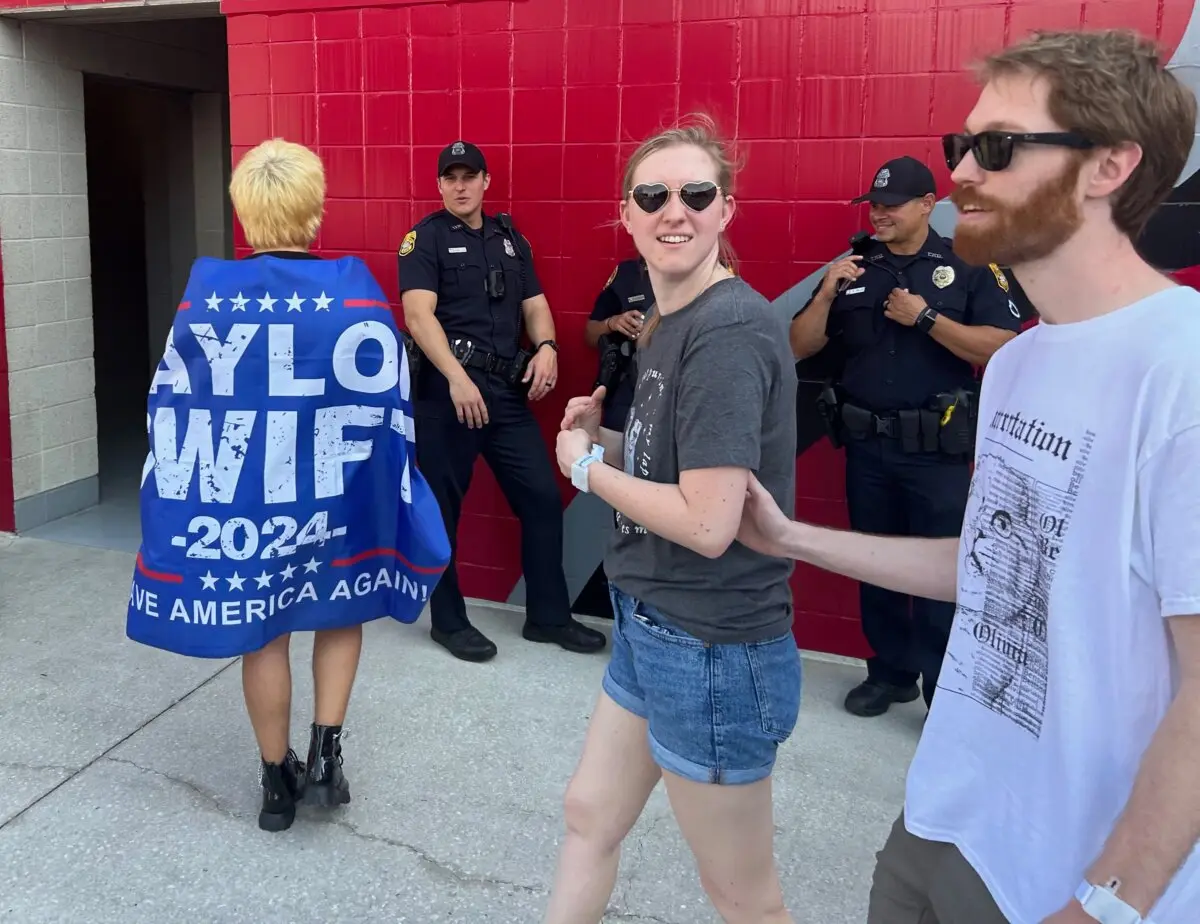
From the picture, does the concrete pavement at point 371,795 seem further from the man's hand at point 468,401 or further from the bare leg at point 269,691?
the man's hand at point 468,401

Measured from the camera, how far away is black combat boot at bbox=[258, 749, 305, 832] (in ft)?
8.91

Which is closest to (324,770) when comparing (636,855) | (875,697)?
(636,855)

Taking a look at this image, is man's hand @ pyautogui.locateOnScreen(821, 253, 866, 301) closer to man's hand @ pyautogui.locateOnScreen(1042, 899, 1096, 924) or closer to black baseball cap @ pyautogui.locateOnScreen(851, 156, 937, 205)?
black baseball cap @ pyautogui.locateOnScreen(851, 156, 937, 205)

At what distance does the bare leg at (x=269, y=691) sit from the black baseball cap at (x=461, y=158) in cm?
195

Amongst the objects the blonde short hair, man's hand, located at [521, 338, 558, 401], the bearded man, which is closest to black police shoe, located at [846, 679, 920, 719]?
man's hand, located at [521, 338, 558, 401]

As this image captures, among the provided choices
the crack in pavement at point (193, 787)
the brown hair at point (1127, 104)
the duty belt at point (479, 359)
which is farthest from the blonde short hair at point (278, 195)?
the brown hair at point (1127, 104)

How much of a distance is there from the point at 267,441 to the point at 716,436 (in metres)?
1.36

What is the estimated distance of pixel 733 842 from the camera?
177 centimetres

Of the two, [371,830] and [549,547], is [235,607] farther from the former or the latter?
[549,547]

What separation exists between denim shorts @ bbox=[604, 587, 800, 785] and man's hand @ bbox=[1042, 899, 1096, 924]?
0.65 meters

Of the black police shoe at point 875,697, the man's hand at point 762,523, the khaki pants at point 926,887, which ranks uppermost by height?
the man's hand at point 762,523

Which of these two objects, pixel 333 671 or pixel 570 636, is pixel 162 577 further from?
pixel 570 636

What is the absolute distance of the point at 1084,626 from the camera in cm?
111

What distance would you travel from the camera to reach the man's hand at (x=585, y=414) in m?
1.91
